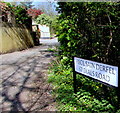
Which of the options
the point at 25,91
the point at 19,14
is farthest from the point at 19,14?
the point at 25,91

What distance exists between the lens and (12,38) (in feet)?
31.7

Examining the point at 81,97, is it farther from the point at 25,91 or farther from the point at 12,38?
the point at 12,38

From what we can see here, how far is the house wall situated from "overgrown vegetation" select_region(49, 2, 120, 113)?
5.49 meters

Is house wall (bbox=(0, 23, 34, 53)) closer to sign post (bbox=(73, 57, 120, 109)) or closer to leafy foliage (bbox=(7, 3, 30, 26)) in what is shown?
leafy foliage (bbox=(7, 3, 30, 26))

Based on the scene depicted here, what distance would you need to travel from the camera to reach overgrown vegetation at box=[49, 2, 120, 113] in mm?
2869

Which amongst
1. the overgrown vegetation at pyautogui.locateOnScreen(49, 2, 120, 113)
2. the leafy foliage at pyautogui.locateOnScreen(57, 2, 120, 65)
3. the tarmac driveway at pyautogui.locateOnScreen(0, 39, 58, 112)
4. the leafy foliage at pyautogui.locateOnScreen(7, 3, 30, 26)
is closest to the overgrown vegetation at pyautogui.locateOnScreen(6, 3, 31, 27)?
the leafy foliage at pyautogui.locateOnScreen(7, 3, 30, 26)

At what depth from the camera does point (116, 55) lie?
11.7 ft

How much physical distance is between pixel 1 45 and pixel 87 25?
6360 millimetres

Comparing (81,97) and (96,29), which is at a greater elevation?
(96,29)

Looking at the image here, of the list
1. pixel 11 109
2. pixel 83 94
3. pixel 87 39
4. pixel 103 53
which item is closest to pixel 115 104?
pixel 83 94

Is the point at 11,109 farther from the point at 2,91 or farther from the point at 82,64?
the point at 82,64

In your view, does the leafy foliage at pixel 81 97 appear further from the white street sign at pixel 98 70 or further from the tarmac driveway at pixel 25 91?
the white street sign at pixel 98 70

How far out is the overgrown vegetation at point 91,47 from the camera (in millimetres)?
2869

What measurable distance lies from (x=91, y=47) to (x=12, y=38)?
716cm
